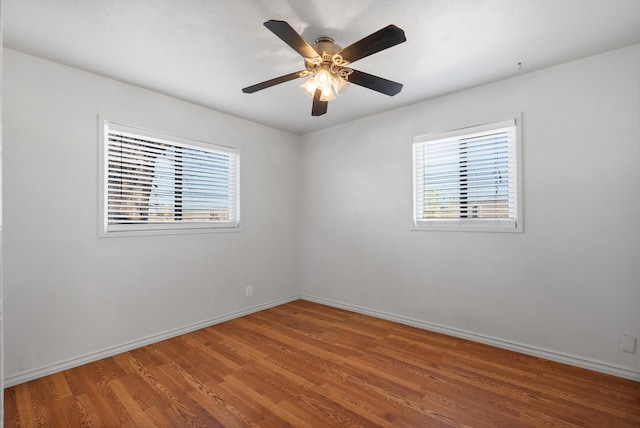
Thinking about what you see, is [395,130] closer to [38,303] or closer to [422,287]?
[422,287]

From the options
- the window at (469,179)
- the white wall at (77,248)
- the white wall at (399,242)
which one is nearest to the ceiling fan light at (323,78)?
the white wall at (399,242)

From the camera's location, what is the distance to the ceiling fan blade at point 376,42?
6.13 feet

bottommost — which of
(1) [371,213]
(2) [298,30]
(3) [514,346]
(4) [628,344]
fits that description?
(3) [514,346]

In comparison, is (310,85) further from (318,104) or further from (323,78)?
(318,104)

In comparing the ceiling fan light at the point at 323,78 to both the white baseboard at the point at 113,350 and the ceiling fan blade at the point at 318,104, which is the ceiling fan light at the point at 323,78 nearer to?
the ceiling fan blade at the point at 318,104

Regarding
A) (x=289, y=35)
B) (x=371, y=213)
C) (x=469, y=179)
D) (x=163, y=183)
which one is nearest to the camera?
(x=289, y=35)

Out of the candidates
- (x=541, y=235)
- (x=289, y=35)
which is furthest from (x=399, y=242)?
(x=289, y=35)

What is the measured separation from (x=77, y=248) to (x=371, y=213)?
3.01m

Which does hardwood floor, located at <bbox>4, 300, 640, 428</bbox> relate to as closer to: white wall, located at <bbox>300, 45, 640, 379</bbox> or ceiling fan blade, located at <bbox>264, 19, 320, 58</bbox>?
white wall, located at <bbox>300, 45, 640, 379</bbox>

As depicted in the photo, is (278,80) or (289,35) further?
(278,80)

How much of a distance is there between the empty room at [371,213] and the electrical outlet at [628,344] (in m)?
0.02

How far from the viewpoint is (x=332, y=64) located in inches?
90.4

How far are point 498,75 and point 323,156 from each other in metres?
2.31

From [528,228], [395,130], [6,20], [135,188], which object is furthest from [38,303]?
[528,228]
